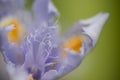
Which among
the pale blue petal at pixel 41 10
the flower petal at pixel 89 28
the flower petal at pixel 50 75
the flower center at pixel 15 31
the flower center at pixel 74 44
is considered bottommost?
the flower petal at pixel 50 75

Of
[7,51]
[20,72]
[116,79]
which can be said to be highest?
[7,51]

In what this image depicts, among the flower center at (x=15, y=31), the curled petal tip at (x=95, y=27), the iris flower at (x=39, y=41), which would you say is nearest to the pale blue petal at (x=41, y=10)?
the iris flower at (x=39, y=41)

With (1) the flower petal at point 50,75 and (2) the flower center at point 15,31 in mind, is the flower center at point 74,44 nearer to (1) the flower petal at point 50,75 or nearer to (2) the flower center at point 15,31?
(1) the flower petal at point 50,75

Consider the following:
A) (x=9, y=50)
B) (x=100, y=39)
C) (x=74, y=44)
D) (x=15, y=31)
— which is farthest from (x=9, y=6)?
(x=100, y=39)

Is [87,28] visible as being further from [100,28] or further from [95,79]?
[95,79]

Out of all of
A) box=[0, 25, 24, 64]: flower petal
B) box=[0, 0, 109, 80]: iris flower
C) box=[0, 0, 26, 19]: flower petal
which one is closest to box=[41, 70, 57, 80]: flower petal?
box=[0, 0, 109, 80]: iris flower

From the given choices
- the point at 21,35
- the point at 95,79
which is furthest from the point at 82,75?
the point at 21,35

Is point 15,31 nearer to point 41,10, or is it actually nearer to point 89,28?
point 41,10

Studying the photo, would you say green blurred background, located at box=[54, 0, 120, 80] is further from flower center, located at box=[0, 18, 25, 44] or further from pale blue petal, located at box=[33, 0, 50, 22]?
flower center, located at box=[0, 18, 25, 44]
